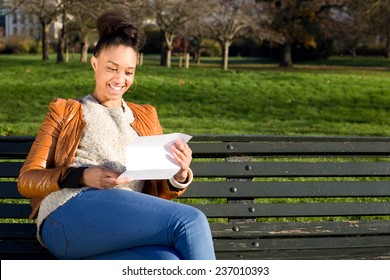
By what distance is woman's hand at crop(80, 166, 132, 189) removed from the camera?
11.7 feet

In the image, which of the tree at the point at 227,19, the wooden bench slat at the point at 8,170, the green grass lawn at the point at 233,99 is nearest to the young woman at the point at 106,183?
the wooden bench slat at the point at 8,170

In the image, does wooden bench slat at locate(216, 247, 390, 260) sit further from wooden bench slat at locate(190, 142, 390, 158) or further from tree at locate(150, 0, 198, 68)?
tree at locate(150, 0, 198, 68)

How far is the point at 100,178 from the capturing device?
3.59 metres

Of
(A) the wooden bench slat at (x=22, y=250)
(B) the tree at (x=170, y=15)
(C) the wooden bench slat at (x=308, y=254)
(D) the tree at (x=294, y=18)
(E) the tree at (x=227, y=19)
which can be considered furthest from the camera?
(D) the tree at (x=294, y=18)

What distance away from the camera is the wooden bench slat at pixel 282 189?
4676mm

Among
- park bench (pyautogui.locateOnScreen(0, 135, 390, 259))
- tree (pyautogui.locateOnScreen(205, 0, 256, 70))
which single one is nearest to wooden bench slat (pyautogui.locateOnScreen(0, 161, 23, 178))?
park bench (pyautogui.locateOnScreen(0, 135, 390, 259))

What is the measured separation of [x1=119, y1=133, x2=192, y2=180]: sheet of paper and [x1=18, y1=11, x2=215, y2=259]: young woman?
2.0 inches

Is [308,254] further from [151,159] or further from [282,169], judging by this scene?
[151,159]

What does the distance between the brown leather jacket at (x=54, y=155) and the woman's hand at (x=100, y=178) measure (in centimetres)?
11

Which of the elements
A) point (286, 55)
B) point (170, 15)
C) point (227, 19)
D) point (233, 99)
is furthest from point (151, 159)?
point (286, 55)

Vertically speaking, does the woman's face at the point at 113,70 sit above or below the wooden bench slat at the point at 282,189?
above

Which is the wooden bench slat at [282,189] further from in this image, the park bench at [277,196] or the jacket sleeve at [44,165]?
the jacket sleeve at [44,165]

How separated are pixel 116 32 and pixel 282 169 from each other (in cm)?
146

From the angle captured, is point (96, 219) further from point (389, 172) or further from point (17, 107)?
point (17, 107)
